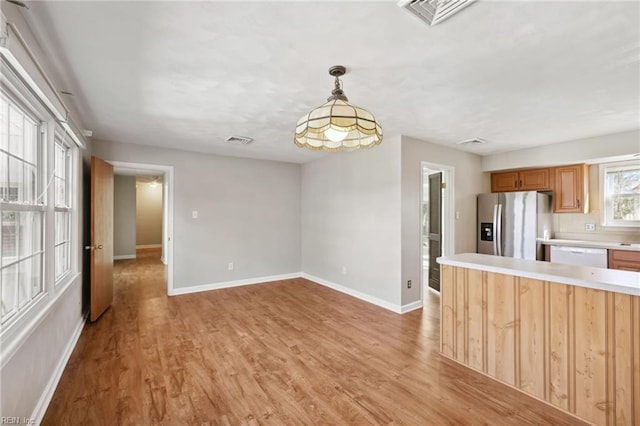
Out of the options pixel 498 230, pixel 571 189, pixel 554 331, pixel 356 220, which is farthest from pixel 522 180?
pixel 554 331

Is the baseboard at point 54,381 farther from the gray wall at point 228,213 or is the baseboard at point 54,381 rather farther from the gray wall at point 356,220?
the gray wall at point 356,220

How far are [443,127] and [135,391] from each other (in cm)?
392

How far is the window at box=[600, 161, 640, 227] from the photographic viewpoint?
13.0ft

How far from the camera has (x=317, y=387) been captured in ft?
7.18

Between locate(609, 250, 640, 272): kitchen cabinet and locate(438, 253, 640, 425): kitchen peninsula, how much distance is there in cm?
235

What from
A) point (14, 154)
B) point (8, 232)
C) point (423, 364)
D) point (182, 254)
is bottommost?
point (423, 364)

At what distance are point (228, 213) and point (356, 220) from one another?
90.5 inches

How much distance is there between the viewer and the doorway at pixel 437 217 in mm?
4484

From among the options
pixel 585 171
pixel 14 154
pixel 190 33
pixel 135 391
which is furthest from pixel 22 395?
pixel 585 171

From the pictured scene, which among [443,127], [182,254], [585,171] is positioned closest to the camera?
[443,127]

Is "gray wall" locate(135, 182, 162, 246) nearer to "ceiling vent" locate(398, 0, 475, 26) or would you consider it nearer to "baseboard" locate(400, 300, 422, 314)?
"baseboard" locate(400, 300, 422, 314)

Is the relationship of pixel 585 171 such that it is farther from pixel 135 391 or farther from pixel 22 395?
pixel 22 395

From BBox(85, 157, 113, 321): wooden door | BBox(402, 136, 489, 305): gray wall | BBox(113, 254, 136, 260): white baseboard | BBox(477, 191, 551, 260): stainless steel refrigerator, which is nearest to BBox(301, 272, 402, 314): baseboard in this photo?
BBox(402, 136, 489, 305): gray wall

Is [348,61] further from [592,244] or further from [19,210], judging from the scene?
[592,244]
